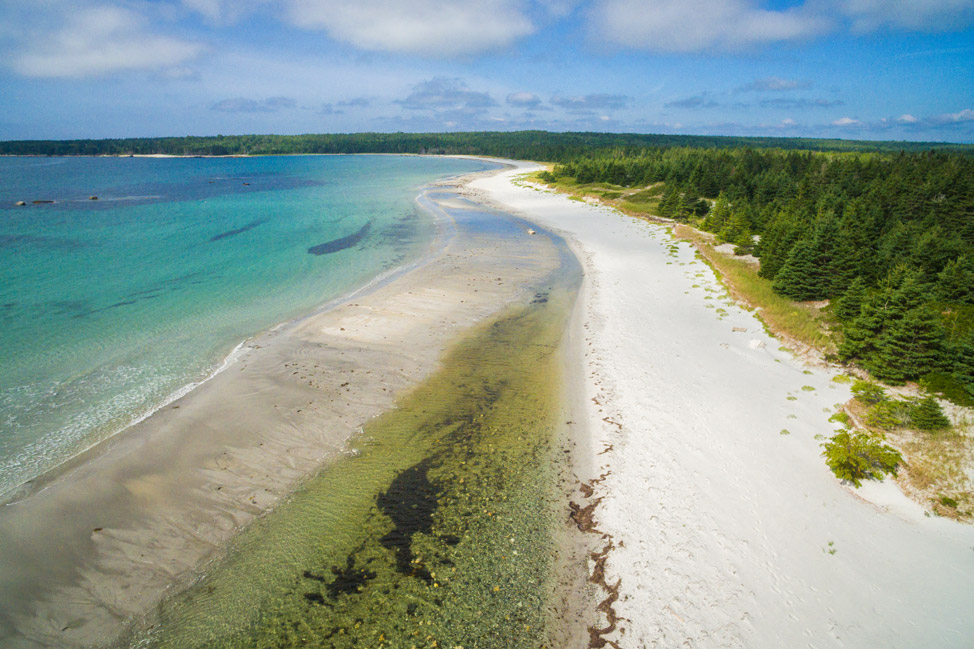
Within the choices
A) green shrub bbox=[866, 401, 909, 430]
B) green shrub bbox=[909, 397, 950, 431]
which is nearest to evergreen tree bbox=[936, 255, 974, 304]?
green shrub bbox=[909, 397, 950, 431]

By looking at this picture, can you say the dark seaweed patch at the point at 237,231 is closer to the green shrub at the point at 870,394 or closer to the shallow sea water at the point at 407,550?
the shallow sea water at the point at 407,550

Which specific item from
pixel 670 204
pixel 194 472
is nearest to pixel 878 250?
pixel 670 204

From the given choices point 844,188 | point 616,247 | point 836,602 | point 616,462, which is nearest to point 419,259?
point 616,247

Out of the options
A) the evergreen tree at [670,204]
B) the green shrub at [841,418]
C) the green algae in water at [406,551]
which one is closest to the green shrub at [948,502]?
the green shrub at [841,418]

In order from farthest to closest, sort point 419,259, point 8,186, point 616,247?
point 8,186
point 616,247
point 419,259

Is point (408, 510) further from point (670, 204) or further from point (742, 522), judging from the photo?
point (670, 204)

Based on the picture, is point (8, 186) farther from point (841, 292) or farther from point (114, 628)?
point (841, 292)
